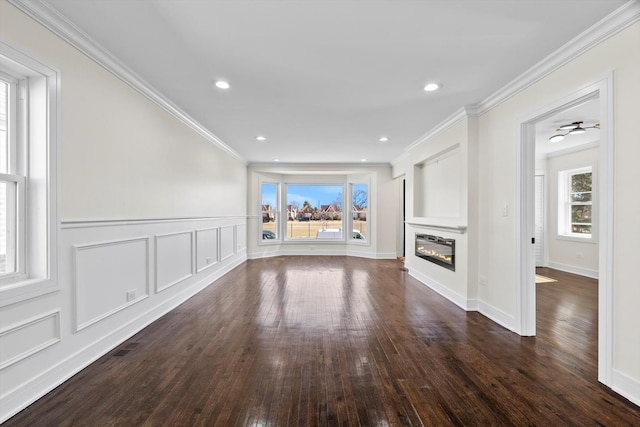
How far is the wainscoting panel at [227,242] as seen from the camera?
5.80 m

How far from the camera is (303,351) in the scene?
2.64m

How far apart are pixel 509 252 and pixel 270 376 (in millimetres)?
2692

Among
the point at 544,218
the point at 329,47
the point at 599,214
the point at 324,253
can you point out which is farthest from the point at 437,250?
the point at 324,253

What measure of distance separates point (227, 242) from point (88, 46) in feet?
13.7

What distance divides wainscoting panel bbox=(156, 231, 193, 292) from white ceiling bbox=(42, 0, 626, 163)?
1662 mm

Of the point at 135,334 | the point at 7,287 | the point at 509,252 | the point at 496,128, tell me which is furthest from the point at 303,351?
the point at 496,128

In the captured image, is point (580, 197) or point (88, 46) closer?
point (88, 46)

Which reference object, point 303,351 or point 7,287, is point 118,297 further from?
point 303,351

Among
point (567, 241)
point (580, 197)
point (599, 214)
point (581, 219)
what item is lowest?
point (567, 241)

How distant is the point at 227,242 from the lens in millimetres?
6117

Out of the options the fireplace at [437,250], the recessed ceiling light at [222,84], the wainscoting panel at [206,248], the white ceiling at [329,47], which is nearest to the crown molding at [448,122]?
the white ceiling at [329,47]

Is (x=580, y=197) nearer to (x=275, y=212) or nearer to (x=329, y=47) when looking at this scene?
(x=329, y=47)

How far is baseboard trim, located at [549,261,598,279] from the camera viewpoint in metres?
5.74

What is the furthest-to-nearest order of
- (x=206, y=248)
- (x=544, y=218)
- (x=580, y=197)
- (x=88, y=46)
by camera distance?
1. (x=544, y=218)
2. (x=580, y=197)
3. (x=206, y=248)
4. (x=88, y=46)
